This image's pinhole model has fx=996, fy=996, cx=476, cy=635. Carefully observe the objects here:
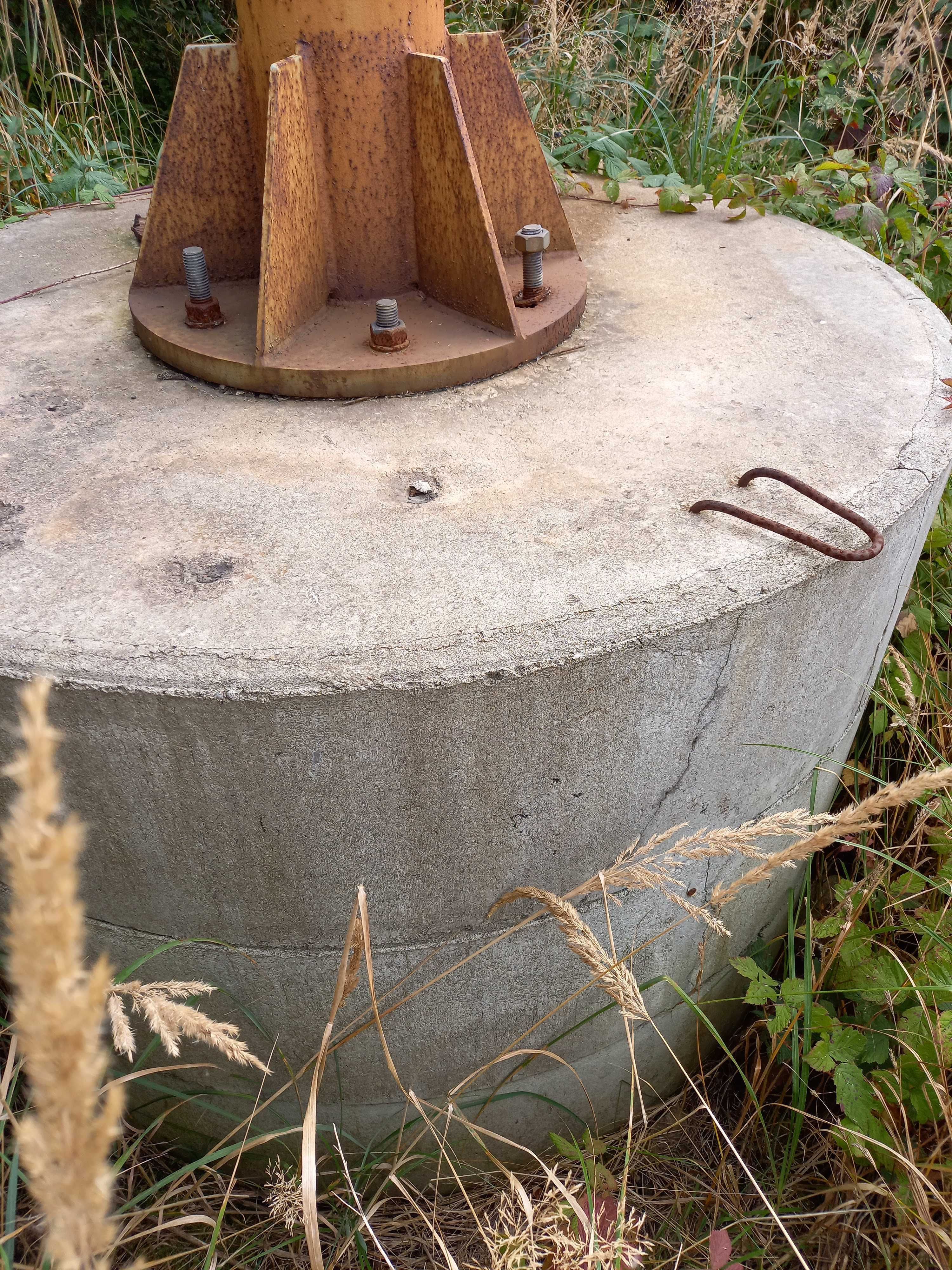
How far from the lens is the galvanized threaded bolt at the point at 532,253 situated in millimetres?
1980

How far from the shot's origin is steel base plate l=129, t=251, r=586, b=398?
184 cm

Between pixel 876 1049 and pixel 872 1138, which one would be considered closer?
pixel 872 1138

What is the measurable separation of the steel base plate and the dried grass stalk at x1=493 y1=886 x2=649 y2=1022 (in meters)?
1.04

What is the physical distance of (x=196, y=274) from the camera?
1.95 metres

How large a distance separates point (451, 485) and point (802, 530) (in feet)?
1.79

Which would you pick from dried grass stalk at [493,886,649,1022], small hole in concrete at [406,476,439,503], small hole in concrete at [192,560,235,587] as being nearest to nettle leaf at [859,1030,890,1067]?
dried grass stalk at [493,886,649,1022]

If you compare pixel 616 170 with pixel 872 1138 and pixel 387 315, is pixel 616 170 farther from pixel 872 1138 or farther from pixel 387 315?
pixel 872 1138

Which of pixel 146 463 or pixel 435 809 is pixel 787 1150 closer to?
pixel 435 809

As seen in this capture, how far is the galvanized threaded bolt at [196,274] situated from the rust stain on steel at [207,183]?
0.15 m

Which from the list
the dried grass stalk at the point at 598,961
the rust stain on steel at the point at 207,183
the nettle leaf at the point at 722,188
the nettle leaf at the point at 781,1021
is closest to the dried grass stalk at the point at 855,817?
the dried grass stalk at the point at 598,961

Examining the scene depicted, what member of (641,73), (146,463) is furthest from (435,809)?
(641,73)

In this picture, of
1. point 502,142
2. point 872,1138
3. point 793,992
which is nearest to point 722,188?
point 502,142

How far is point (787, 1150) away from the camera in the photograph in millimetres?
1781

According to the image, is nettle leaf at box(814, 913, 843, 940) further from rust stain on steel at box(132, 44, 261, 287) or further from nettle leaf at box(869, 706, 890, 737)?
rust stain on steel at box(132, 44, 261, 287)
